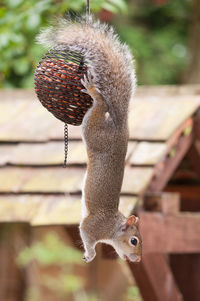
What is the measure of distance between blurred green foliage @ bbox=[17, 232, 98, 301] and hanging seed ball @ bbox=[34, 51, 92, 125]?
3967 millimetres

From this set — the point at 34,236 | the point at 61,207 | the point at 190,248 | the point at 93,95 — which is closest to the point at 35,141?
the point at 61,207

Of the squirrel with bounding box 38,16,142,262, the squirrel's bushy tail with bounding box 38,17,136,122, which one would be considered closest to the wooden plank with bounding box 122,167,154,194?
the squirrel with bounding box 38,16,142,262

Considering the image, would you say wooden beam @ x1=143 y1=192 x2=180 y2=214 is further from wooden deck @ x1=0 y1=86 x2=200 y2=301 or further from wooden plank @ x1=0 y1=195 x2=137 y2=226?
wooden plank @ x1=0 y1=195 x2=137 y2=226

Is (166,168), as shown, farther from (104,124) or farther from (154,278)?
(104,124)

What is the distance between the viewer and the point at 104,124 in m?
1.82

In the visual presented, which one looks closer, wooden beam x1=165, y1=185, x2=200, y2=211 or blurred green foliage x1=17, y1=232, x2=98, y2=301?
wooden beam x1=165, y1=185, x2=200, y2=211

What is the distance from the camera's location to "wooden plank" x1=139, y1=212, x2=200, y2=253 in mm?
2910

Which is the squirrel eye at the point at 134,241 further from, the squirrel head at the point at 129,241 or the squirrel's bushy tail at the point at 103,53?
the squirrel's bushy tail at the point at 103,53

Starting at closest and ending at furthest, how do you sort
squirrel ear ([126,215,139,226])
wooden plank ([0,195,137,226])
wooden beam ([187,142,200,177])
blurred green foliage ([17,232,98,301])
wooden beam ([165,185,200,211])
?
squirrel ear ([126,215,139,226]) → wooden plank ([0,195,137,226]) → wooden beam ([187,142,200,177]) → wooden beam ([165,185,200,211]) → blurred green foliage ([17,232,98,301])

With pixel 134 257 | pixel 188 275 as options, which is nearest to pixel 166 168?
pixel 188 275

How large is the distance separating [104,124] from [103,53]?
19 centimetres

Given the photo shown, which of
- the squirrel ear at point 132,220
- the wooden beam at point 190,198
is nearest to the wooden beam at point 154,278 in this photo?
the wooden beam at point 190,198

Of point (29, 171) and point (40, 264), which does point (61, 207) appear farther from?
point (40, 264)

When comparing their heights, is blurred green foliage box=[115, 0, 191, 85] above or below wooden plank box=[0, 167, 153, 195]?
below
